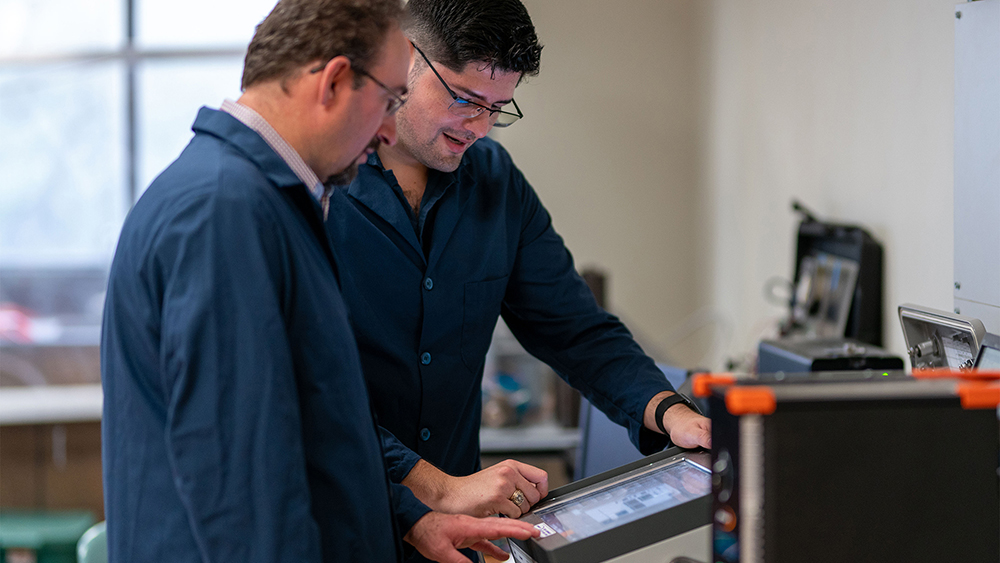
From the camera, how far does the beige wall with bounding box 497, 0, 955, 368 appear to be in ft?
5.96

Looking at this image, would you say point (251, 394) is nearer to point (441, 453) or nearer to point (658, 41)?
point (441, 453)

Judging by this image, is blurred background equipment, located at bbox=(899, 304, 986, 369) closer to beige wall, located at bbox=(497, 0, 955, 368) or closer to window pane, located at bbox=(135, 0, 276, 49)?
beige wall, located at bbox=(497, 0, 955, 368)

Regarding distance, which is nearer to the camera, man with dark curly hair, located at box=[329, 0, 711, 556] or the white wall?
man with dark curly hair, located at box=[329, 0, 711, 556]

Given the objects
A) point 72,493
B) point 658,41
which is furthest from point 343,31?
point 72,493

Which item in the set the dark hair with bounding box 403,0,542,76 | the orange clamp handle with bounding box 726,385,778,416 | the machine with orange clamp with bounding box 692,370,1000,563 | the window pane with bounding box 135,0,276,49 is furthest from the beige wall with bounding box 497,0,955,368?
the window pane with bounding box 135,0,276,49

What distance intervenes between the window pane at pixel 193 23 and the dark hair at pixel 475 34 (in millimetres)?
3337

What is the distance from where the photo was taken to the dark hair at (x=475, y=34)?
1.23 meters

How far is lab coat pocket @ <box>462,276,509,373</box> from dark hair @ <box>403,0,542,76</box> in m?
0.34

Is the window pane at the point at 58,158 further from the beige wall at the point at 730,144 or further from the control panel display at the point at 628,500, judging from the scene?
the control panel display at the point at 628,500

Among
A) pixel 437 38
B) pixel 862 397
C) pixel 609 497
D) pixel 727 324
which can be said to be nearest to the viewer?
pixel 862 397

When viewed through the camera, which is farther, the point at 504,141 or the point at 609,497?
the point at 504,141

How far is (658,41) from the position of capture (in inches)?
160

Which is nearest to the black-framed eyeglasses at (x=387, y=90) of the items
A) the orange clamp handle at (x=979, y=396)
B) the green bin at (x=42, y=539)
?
the orange clamp handle at (x=979, y=396)

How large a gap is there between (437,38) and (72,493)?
12.2 feet
